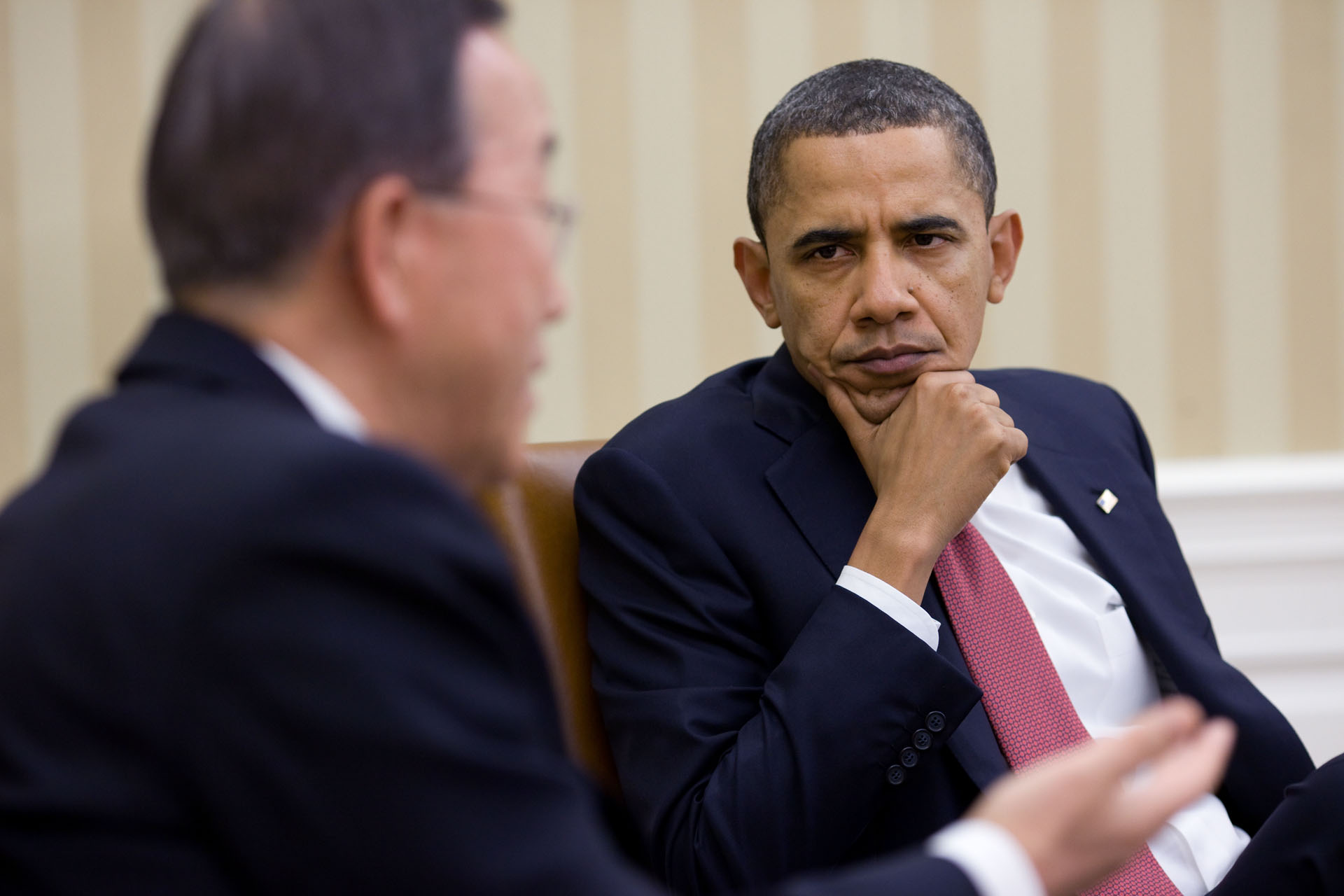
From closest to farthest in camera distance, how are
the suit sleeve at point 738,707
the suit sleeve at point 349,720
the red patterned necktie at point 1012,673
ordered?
the suit sleeve at point 349,720 → the suit sleeve at point 738,707 → the red patterned necktie at point 1012,673

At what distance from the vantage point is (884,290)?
151 cm

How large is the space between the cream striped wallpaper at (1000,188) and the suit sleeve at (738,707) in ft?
3.71

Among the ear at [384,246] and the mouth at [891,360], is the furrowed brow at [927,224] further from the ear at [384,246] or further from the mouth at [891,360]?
the ear at [384,246]

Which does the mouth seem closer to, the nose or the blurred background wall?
the nose

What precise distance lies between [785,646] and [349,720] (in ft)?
3.05

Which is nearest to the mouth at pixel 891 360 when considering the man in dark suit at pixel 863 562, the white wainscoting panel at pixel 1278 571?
the man in dark suit at pixel 863 562

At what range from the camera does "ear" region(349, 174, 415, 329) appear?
683 millimetres

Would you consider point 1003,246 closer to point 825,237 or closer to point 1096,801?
point 825,237

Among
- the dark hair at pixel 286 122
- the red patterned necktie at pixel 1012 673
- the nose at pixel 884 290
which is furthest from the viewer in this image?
the nose at pixel 884 290

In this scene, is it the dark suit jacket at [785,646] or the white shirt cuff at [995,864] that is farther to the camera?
the dark suit jacket at [785,646]

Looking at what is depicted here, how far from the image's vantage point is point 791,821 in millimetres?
1271

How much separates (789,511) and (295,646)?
3.25ft

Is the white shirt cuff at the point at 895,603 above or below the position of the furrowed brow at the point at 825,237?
below

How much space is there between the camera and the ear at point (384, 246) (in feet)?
2.24
